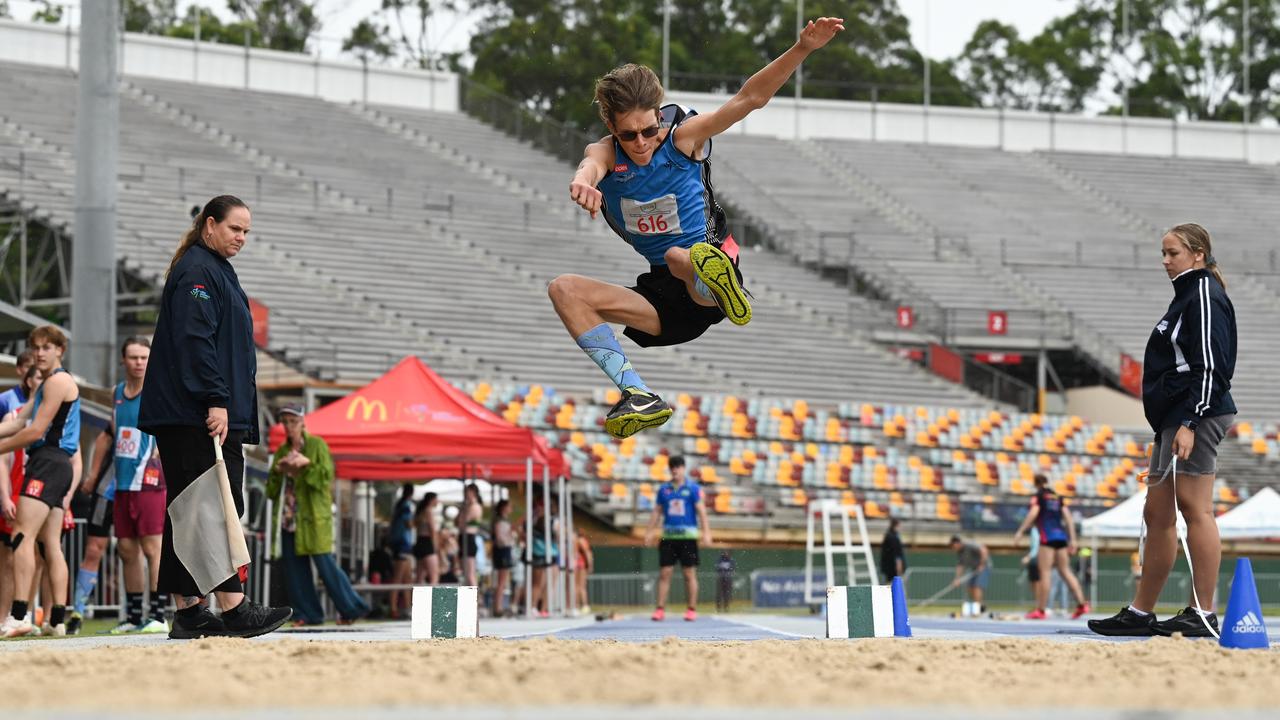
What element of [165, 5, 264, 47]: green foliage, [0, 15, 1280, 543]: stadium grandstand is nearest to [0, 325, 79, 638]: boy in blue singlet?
Answer: [0, 15, 1280, 543]: stadium grandstand

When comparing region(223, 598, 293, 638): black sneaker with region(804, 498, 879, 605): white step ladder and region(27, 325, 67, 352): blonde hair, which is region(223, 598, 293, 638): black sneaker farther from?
region(804, 498, 879, 605): white step ladder

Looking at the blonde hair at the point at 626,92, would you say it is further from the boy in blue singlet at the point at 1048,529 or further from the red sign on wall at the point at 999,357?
the red sign on wall at the point at 999,357

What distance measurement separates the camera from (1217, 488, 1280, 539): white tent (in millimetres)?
21875

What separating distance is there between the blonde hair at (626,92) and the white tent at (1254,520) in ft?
54.5

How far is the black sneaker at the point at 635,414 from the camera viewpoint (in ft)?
23.6

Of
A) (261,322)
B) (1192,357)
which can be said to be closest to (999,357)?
(261,322)

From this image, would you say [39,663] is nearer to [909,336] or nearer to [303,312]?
[303,312]

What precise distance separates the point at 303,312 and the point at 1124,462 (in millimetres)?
14721

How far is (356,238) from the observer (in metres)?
31.8

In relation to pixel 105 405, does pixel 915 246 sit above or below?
above

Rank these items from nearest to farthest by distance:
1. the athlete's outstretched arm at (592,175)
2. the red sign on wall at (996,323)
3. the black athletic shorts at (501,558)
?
1. the athlete's outstretched arm at (592,175)
2. the black athletic shorts at (501,558)
3. the red sign on wall at (996,323)

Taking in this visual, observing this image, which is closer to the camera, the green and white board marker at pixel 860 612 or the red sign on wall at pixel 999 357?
the green and white board marker at pixel 860 612

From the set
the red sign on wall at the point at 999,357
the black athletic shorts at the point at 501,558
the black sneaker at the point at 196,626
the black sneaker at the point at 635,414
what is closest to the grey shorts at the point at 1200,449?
the black sneaker at the point at 635,414

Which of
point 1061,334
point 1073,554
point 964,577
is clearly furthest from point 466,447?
point 1061,334
